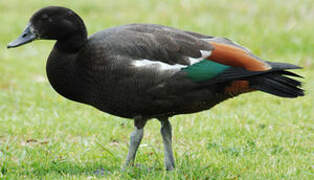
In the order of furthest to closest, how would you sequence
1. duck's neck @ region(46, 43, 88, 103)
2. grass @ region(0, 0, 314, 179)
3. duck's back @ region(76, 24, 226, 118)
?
grass @ region(0, 0, 314, 179) < duck's neck @ region(46, 43, 88, 103) < duck's back @ region(76, 24, 226, 118)

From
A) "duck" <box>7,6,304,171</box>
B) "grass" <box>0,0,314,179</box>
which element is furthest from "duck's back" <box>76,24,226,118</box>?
"grass" <box>0,0,314,179</box>

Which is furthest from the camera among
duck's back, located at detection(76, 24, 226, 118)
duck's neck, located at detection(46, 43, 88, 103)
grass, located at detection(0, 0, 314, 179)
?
grass, located at detection(0, 0, 314, 179)

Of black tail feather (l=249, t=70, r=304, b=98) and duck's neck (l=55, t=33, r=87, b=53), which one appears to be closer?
black tail feather (l=249, t=70, r=304, b=98)

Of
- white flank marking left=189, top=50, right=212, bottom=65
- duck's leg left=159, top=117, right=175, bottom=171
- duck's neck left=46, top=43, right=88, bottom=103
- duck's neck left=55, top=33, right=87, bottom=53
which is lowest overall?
duck's leg left=159, top=117, right=175, bottom=171

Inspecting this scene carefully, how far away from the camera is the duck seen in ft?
14.4

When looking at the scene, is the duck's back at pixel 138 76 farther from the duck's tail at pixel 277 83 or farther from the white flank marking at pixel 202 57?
the duck's tail at pixel 277 83

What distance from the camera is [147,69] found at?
437 cm

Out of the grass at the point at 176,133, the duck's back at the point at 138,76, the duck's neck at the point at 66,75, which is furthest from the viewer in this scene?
the grass at the point at 176,133

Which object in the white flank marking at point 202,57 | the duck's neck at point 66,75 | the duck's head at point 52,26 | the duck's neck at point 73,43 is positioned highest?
the duck's head at point 52,26

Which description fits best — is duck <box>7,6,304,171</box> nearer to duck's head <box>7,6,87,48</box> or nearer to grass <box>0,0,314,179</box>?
duck's head <box>7,6,87,48</box>

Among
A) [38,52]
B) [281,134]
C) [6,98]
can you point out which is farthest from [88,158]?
[38,52]

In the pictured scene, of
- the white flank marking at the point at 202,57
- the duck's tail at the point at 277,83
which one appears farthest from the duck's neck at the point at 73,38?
the duck's tail at the point at 277,83

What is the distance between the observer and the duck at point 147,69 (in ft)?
14.4

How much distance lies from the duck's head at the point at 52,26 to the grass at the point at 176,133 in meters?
1.10
